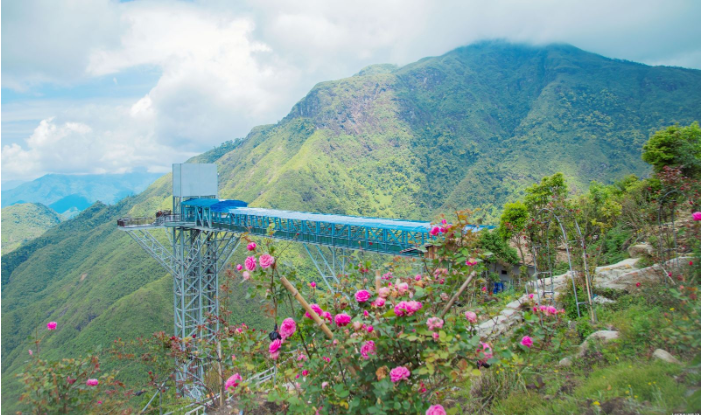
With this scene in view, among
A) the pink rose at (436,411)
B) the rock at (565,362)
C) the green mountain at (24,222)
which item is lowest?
the rock at (565,362)

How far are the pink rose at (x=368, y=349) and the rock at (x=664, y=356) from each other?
8.61ft

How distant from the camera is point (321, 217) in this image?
12.4 meters

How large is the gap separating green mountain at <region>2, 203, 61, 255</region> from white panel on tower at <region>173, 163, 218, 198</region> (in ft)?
193

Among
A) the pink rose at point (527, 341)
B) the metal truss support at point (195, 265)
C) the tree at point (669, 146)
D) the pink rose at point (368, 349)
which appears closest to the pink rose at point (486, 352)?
the pink rose at point (527, 341)

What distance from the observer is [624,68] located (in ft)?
230

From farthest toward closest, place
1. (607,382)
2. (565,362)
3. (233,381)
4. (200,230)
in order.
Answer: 1. (200,230)
2. (565,362)
3. (607,382)
4. (233,381)

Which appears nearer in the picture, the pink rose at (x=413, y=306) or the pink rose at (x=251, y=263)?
the pink rose at (x=413, y=306)

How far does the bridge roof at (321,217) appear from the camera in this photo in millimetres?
9951

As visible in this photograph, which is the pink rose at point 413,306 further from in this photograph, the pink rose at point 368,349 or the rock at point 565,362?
the rock at point 565,362

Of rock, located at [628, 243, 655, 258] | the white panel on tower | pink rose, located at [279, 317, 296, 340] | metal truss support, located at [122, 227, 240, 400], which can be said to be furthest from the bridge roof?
pink rose, located at [279, 317, 296, 340]

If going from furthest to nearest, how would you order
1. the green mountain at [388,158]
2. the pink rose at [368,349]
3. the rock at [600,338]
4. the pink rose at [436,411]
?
the green mountain at [388,158], the rock at [600,338], the pink rose at [368,349], the pink rose at [436,411]

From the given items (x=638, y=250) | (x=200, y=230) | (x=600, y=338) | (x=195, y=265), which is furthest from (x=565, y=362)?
(x=195, y=265)

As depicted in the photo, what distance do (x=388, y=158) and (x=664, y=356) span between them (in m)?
59.1

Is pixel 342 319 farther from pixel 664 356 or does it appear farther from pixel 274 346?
pixel 664 356
